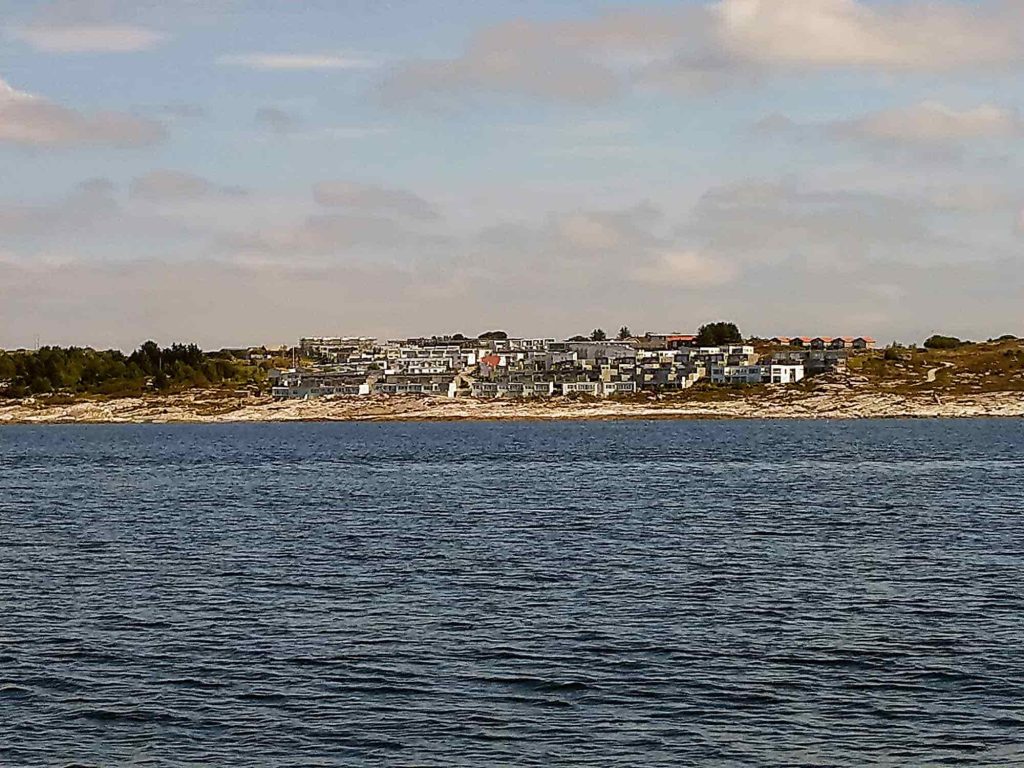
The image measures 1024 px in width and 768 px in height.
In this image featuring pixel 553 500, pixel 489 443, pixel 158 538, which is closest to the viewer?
pixel 158 538

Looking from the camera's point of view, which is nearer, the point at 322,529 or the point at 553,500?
the point at 322,529

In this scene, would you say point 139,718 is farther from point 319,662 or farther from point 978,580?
point 978,580

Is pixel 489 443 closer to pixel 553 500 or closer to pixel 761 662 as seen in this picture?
pixel 553 500

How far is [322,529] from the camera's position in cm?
6519

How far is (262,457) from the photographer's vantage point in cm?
14050

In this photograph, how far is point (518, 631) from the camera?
36.5m

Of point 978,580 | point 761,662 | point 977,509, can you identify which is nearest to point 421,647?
point 761,662

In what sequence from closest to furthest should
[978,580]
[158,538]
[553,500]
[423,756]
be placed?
[423,756]
[978,580]
[158,538]
[553,500]

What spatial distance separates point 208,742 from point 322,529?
1531 inches

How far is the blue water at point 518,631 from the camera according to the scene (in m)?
26.5

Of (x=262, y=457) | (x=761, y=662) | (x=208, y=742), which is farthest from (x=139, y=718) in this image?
(x=262, y=457)

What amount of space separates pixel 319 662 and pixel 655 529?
1254 inches

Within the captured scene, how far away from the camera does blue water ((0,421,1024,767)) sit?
26.5 metres

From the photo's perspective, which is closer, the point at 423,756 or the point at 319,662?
the point at 423,756
